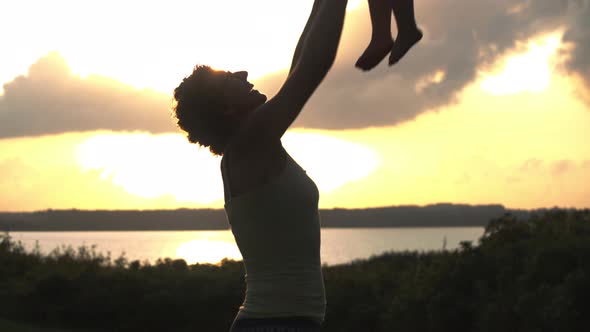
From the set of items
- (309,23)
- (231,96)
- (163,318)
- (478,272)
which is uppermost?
(309,23)

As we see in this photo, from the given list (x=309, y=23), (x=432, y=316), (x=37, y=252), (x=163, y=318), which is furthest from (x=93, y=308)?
(x=309, y=23)

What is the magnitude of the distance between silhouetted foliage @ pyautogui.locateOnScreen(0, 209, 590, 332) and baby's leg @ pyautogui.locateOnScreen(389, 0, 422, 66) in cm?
515

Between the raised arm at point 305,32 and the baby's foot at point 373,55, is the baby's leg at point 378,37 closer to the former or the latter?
the baby's foot at point 373,55

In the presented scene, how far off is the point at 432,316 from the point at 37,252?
913cm

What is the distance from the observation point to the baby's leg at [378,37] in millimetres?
3182

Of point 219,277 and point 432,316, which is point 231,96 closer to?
point 432,316

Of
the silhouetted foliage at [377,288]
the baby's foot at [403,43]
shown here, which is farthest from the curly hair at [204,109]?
the silhouetted foliage at [377,288]

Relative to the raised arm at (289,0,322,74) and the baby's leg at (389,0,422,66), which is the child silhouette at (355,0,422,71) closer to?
the baby's leg at (389,0,422,66)

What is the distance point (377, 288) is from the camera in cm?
1058

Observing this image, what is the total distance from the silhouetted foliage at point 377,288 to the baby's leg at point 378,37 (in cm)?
521

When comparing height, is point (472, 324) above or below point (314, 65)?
below

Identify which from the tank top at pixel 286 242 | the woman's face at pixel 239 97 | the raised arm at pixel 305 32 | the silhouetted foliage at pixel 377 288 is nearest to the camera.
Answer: the tank top at pixel 286 242

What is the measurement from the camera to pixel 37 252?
15477 mm

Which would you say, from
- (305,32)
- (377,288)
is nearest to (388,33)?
(305,32)
